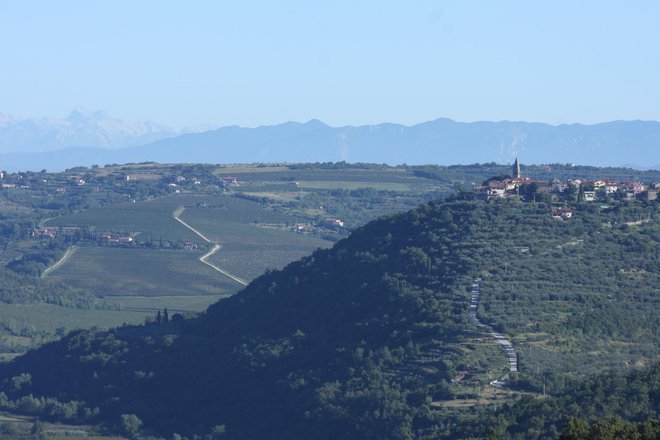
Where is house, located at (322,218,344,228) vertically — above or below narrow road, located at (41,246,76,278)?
above

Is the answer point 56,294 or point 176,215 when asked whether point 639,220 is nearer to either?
point 56,294

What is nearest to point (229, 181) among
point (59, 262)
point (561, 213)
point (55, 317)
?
point (59, 262)

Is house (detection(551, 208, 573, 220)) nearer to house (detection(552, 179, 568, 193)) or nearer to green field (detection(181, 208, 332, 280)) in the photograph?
house (detection(552, 179, 568, 193))

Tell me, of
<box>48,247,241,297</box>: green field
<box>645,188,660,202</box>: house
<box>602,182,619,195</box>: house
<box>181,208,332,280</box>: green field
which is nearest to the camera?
<box>645,188,660,202</box>: house

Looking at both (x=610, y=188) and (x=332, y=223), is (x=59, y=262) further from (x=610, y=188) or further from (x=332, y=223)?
(x=610, y=188)

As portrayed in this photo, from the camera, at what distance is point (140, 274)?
4525 inches

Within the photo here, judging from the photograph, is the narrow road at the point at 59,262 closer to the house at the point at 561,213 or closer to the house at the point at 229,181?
the house at the point at 229,181

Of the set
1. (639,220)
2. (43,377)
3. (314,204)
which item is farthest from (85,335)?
(314,204)

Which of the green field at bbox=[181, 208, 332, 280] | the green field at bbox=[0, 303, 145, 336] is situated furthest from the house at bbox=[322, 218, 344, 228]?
the green field at bbox=[0, 303, 145, 336]

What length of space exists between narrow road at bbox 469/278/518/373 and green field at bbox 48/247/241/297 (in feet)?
124

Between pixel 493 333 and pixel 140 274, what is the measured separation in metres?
52.0

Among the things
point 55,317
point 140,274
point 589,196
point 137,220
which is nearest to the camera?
point 589,196

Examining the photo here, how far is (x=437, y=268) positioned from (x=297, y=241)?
5120 cm

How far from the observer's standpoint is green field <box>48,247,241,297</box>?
110 metres
